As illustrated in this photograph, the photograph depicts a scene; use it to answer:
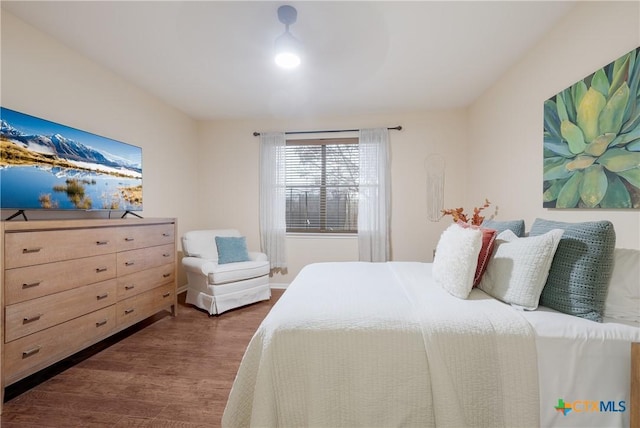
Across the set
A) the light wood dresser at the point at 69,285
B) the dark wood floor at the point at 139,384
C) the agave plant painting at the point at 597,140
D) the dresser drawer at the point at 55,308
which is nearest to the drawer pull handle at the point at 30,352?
the light wood dresser at the point at 69,285

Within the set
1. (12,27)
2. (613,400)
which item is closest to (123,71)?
(12,27)

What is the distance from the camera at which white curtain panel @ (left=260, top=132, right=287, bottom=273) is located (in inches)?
157

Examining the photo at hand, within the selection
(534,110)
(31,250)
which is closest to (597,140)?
(534,110)

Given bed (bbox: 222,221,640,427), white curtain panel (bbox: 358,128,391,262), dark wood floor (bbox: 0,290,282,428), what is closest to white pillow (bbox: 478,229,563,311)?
bed (bbox: 222,221,640,427)

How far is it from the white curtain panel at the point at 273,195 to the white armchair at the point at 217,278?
0.47m

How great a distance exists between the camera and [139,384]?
1.79m

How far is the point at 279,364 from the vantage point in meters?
1.17

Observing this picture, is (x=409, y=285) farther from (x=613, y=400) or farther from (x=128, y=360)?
(x=128, y=360)

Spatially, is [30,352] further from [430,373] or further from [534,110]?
[534,110]

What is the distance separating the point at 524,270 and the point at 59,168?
324 centimetres

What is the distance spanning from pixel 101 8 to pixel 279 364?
254cm

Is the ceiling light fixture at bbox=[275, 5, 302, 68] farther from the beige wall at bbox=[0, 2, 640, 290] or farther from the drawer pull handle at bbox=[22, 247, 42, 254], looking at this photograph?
the drawer pull handle at bbox=[22, 247, 42, 254]

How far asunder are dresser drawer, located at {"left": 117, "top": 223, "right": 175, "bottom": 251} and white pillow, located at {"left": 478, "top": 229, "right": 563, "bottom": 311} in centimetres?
280

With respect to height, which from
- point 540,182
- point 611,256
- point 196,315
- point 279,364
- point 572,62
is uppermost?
point 572,62
